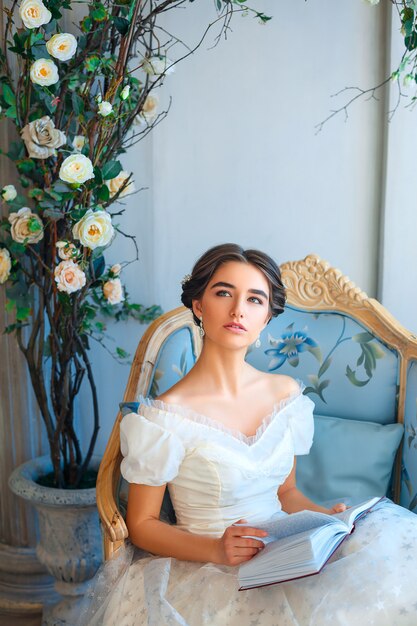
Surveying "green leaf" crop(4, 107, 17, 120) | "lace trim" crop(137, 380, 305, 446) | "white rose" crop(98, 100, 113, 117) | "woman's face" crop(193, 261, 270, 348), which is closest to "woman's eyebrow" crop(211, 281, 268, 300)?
"woman's face" crop(193, 261, 270, 348)

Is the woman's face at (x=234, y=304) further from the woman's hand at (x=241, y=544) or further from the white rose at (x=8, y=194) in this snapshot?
the white rose at (x=8, y=194)

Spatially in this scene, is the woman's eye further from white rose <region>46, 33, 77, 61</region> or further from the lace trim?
white rose <region>46, 33, 77, 61</region>

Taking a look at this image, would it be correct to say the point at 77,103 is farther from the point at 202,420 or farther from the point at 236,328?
the point at 202,420

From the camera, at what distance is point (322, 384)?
6.67 feet

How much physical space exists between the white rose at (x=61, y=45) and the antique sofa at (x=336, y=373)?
2.48 ft

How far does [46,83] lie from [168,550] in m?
1.24

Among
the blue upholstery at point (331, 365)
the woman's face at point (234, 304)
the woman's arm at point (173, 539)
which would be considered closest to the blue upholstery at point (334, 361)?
the blue upholstery at point (331, 365)

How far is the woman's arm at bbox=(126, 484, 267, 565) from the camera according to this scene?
143cm

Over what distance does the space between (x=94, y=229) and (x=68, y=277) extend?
6.4 inches

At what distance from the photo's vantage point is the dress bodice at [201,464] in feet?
5.20

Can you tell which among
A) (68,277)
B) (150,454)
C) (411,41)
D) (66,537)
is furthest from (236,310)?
(66,537)

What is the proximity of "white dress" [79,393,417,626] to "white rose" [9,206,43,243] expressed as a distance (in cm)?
68

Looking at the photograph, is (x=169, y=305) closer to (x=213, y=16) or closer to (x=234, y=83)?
(x=234, y=83)

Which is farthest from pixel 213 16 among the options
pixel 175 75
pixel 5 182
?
pixel 5 182
